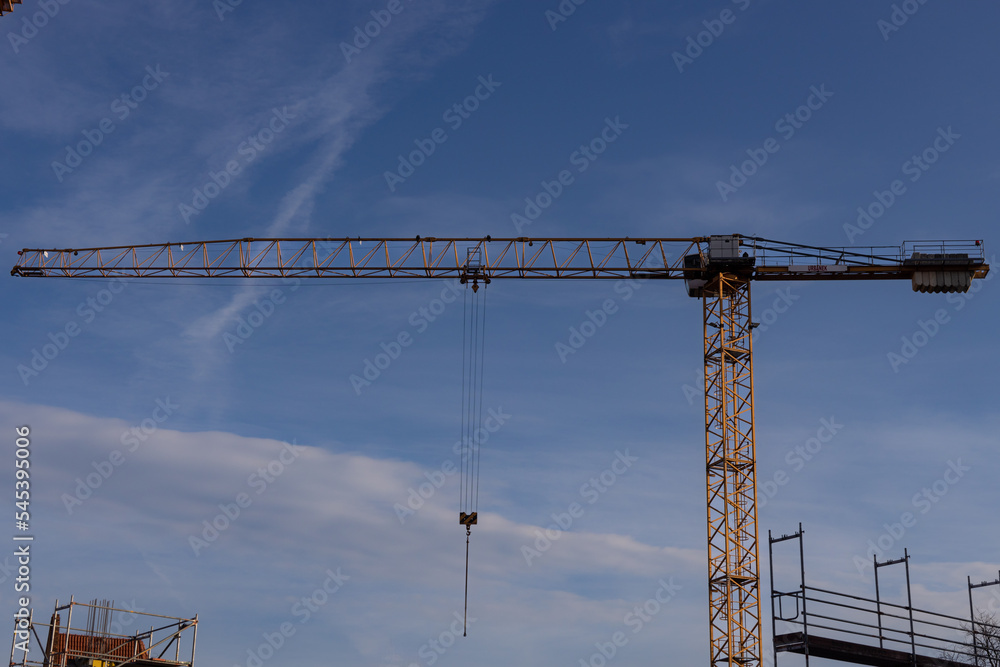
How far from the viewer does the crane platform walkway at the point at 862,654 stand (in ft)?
163

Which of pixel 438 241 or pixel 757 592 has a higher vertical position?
pixel 438 241

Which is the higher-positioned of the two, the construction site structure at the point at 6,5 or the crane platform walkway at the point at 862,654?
the construction site structure at the point at 6,5

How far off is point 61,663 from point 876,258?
53326 millimetres

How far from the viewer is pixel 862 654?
49906mm

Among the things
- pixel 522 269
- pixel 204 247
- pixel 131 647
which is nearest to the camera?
pixel 131 647

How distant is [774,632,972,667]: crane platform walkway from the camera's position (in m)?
49.7

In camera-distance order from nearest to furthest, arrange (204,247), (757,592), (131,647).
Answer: (131,647) → (757,592) → (204,247)

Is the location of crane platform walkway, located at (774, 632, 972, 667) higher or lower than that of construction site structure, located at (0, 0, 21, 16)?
lower

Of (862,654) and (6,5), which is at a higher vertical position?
(6,5)

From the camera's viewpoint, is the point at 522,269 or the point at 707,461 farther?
the point at 522,269

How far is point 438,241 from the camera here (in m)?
83.4

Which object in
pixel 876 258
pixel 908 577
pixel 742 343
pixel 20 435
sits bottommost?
pixel 908 577

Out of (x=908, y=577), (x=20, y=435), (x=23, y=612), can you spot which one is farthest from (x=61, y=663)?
(x=908, y=577)

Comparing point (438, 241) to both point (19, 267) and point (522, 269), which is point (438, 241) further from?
point (19, 267)
